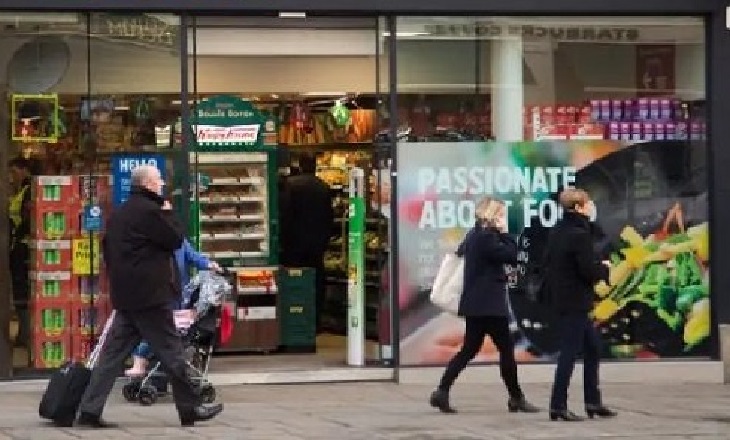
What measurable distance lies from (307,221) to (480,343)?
4.74 m

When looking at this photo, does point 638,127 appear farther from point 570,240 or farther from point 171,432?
point 171,432

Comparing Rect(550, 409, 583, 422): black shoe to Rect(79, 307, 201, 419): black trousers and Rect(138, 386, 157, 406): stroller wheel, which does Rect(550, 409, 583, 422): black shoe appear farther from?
Rect(138, 386, 157, 406): stroller wheel

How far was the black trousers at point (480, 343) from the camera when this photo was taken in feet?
36.8

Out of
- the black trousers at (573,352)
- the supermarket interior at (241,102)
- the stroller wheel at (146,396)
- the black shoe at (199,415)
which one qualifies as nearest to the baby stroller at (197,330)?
the stroller wheel at (146,396)

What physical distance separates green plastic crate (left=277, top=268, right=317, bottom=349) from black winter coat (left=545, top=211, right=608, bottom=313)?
4610 millimetres

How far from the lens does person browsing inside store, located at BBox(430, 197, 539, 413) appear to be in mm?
11078

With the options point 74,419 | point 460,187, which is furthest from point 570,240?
point 74,419

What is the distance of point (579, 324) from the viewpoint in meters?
10.8

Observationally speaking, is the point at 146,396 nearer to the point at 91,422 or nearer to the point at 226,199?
the point at 91,422

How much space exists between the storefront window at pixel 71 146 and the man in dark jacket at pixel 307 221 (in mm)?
2661

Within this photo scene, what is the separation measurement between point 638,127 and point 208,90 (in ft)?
13.9

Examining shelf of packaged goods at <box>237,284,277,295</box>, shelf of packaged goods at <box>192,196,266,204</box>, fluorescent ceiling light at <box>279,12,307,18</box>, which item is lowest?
shelf of packaged goods at <box>237,284,277,295</box>

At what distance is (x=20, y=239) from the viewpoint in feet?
43.0

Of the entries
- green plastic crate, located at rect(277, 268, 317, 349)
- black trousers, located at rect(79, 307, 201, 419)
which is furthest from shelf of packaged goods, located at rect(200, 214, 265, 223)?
black trousers, located at rect(79, 307, 201, 419)
